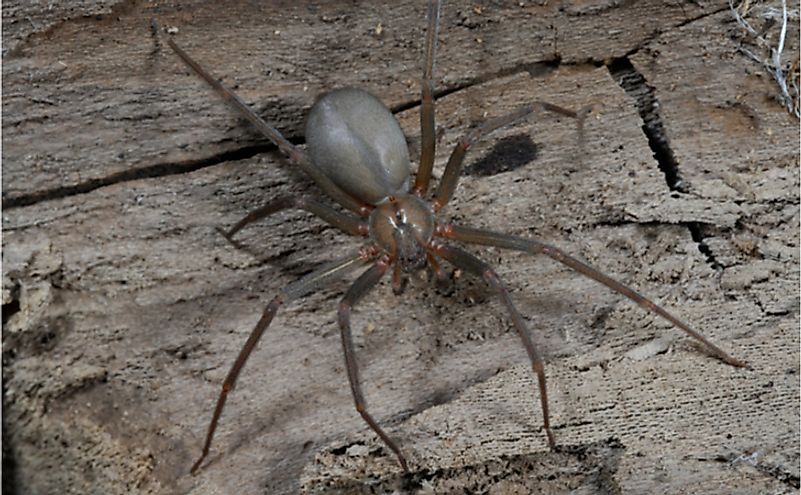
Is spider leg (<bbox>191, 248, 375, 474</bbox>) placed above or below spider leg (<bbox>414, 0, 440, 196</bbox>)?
below

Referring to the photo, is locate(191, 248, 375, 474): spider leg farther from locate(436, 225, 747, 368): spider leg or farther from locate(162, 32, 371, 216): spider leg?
locate(436, 225, 747, 368): spider leg

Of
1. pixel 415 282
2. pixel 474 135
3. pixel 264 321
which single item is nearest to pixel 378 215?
pixel 415 282

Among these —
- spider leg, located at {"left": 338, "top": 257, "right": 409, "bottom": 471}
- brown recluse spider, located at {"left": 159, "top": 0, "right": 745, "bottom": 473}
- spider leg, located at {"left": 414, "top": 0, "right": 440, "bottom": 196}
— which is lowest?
spider leg, located at {"left": 338, "top": 257, "right": 409, "bottom": 471}

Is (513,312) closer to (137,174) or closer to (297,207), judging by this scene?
(297,207)

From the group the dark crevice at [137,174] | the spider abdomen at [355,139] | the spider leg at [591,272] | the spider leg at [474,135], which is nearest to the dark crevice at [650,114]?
the spider leg at [474,135]

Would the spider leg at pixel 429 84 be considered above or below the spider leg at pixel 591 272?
above

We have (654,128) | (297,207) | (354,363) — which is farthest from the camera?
(654,128)

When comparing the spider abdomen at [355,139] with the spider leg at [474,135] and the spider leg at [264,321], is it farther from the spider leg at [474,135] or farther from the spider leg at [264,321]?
the spider leg at [264,321]

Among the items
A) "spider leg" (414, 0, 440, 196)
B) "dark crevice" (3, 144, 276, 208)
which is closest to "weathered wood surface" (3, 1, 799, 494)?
"dark crevice" (3, 144, 276, 208)
